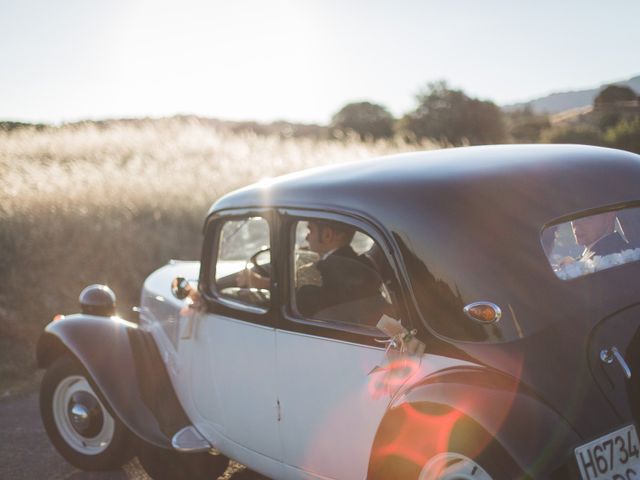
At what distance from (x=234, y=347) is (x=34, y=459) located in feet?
7.51

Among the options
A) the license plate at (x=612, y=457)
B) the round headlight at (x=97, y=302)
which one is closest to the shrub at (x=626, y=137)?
the round headlight at (x=97, y=302)

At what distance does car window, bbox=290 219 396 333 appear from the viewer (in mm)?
2723

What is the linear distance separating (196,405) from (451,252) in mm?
1967

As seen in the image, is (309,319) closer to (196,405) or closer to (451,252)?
(451,252)

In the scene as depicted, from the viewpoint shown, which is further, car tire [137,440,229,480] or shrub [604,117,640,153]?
shrub [604,117,640,153]

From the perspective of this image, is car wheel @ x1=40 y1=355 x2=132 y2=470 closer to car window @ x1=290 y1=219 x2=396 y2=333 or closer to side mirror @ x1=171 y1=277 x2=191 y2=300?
side mirror @ x1=171 y1=277 x2=191 y2=300

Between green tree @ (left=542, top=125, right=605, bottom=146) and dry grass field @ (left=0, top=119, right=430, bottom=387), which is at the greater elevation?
green tree @ (left=542, top=125, right=605, bottom=146)

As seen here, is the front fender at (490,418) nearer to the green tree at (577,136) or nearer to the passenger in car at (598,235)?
the passenger in car at (598,235)

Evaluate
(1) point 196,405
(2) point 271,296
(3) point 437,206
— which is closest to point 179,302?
(1) point 196,405

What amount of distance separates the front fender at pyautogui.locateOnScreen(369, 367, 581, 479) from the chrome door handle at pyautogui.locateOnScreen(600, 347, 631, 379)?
289 millimetres

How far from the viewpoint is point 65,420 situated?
4.19m

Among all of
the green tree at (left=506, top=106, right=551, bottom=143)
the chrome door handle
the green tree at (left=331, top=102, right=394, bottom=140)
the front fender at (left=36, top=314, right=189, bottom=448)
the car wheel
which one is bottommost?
the car wheel

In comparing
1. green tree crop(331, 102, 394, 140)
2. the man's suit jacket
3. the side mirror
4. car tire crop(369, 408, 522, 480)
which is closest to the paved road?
the side mirror

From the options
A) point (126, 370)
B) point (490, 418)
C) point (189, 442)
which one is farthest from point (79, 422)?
point (490, 418)
